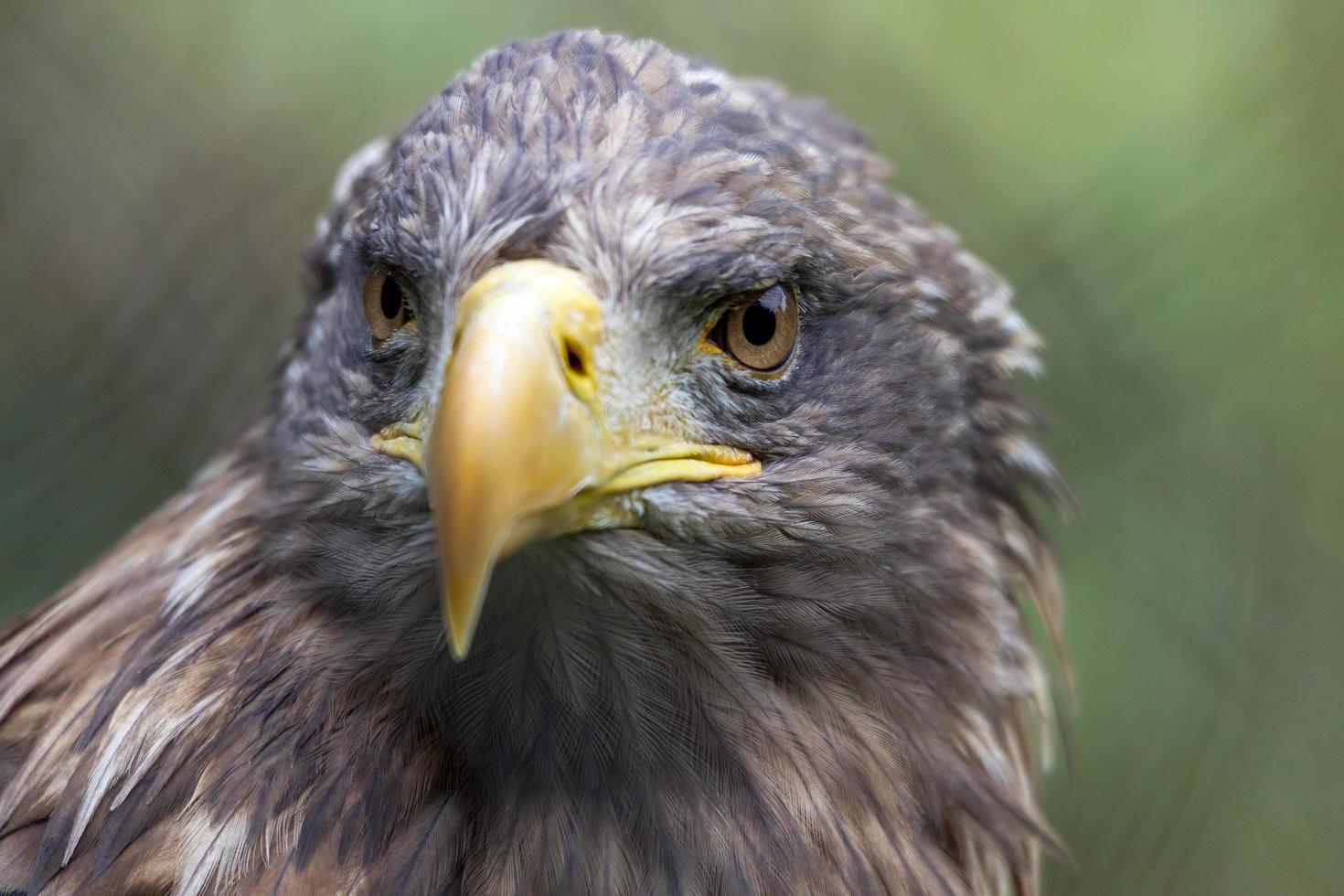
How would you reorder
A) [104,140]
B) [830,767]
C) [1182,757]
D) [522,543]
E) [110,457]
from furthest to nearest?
1. [1182,757]
2. [104,140]
3. [110,457]
4. [830,767]
5. [522,543]

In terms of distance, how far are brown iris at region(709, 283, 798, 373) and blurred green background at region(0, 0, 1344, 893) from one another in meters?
1.29

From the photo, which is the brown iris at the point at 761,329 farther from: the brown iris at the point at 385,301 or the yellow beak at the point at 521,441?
the brown iris at the point at 385,301

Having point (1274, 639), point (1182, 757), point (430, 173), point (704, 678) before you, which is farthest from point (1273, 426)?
point (430, 173)

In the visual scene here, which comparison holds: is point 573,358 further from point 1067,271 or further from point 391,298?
point 1067,271

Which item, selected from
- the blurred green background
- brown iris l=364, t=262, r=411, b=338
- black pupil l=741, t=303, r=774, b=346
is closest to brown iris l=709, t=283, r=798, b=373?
black pupil l=741, t=303, r=774, b=346

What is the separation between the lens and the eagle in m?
1.22

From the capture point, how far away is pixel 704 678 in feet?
4.32

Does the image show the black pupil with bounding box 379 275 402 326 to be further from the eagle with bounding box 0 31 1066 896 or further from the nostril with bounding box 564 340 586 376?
the nostril with bounding box 564 340 586 376

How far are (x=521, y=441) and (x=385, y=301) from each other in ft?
1.13

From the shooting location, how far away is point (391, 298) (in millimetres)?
1308

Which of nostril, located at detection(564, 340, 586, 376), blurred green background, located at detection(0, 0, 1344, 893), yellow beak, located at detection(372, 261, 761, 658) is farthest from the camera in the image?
blurred green background, located at detection(0, 0, 1344, 893)

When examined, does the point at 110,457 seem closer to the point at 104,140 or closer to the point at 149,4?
the point at 104,140

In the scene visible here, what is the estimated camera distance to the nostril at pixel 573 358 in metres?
1.14

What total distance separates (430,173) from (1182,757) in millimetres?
2314
